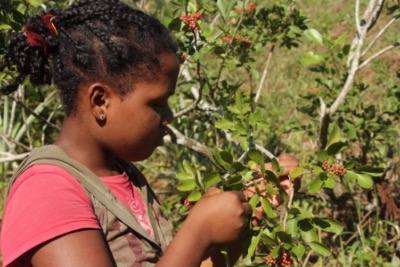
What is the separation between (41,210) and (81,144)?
10.0 inches

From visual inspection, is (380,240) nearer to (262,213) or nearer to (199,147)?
(199,147)

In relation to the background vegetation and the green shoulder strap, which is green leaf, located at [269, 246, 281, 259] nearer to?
the background vegetation

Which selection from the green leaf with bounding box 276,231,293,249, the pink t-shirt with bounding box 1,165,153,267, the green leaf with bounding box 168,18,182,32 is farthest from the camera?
the green leaf with bounding box 168,18,182,32

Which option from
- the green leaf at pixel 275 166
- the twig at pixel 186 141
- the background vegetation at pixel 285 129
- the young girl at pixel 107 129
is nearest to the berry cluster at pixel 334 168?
the background vegetation at pixel 285 129

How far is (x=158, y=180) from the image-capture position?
398 cm

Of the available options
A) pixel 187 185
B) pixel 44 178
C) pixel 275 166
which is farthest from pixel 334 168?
pixel 44 178

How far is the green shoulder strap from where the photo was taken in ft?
4.49

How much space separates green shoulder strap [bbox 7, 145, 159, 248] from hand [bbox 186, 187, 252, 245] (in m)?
0.14

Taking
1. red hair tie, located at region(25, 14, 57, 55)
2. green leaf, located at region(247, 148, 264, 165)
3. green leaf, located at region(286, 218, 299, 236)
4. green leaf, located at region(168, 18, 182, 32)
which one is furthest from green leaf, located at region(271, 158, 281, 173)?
green leaf, located at region(168, 18, 182, 32)

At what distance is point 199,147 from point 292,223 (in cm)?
101

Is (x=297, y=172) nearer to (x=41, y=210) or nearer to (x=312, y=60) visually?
(x=41, y=210)

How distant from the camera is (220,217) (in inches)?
55.3

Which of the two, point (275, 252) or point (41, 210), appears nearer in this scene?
point (41, 210)

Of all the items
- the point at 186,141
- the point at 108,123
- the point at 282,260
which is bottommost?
the point at 186,141
